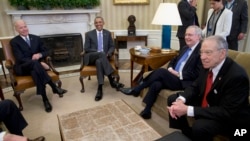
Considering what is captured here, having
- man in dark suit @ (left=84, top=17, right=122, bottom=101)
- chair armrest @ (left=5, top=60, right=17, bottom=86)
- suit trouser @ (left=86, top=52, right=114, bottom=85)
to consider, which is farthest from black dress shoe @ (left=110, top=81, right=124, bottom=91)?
chair armrest @ (left=5, top=60, right=17, bottom=86)

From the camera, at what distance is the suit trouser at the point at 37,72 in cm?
264

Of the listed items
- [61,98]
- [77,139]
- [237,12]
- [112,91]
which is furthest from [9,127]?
[237,12]

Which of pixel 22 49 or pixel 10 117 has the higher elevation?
pixel 22 49

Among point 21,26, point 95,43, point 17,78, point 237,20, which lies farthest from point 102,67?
point 237,20

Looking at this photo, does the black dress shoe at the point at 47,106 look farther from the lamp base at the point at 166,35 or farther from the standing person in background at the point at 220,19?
the standing person in background at the point at 220,19

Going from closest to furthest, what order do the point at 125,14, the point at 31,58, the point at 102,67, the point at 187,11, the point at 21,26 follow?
the point at 21,26 → the point at 31,58 → the point at 102,67 → the point at 187,11 → the point at 125,14

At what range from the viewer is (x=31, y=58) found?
2908mm

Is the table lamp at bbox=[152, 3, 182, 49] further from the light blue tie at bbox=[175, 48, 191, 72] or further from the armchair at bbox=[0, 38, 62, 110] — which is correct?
the armchair at bbox=[0, 38, 62, 110]

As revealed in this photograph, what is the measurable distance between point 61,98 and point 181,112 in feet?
6.59

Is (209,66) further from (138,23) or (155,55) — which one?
(138,23)

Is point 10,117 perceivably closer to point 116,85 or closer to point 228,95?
point 116,85

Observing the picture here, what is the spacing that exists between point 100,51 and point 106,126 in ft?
5.88

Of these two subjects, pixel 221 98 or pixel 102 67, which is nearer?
pixel 221 98

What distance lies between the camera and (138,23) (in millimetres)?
4770
